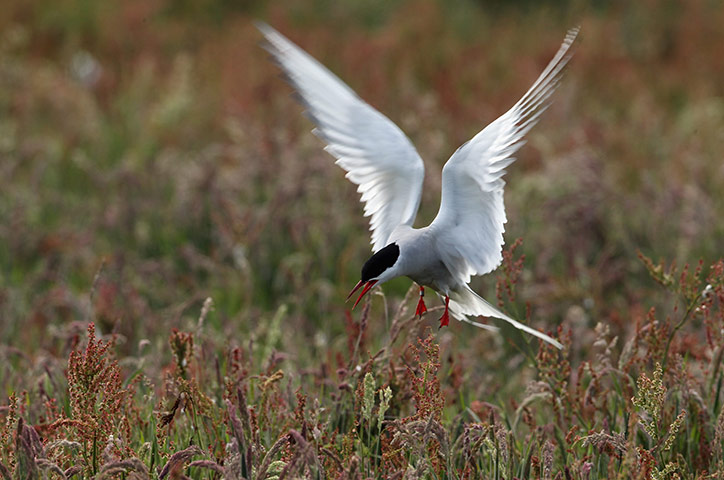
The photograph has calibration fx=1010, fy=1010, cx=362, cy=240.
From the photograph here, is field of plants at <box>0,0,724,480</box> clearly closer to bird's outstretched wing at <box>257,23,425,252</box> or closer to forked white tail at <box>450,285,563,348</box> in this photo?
forked white tail at <box>450,285,563,348</box>

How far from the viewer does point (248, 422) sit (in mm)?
2322

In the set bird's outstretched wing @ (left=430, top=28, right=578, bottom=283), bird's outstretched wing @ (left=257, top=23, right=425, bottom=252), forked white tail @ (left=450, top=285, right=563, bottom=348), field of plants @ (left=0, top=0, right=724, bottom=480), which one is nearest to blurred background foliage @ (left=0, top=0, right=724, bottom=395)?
field of plants @ (left=0, top=0, right=724, bottom=480)

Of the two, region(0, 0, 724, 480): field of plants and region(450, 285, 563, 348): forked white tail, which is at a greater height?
region(450, 285, 563, 348): forked white tail

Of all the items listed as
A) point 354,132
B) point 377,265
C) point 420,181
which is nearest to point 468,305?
point 420,181

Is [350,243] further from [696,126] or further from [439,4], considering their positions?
[439,4]

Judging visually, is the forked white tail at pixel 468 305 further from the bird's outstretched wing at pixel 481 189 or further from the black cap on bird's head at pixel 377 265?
the black cap on bird's head at pixel 377 265

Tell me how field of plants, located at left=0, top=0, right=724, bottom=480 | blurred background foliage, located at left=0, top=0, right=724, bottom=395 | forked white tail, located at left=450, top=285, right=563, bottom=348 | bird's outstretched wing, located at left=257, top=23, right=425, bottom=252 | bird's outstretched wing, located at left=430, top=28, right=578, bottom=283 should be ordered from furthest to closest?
1. blurred background foliage, located at left=0, top=0, right=724, bottom=395
2. bird's outstretched wing, located at left=257, top=23, right=425, bottom=252
3. forked white tail, located at left=450, top=285, right=563, bottom=348
4. bird's outstretched wing, located at left=430, top=28, right=578, bottom=283
5. field of plants, located at left=0, top=0, right=724, bottom=480

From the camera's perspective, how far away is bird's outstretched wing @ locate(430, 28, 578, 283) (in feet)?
8.61

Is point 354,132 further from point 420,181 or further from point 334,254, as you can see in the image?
point 334,254

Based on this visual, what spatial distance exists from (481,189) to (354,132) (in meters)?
0.52

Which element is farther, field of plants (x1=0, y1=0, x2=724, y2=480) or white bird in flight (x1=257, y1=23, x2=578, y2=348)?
white bird in flight (x1=257, y1=23, x2=578, y2=348)

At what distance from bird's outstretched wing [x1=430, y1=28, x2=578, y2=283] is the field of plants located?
9cm

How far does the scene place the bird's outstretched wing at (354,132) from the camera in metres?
3.04

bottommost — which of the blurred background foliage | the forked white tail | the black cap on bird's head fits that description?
the blurred background foliage
